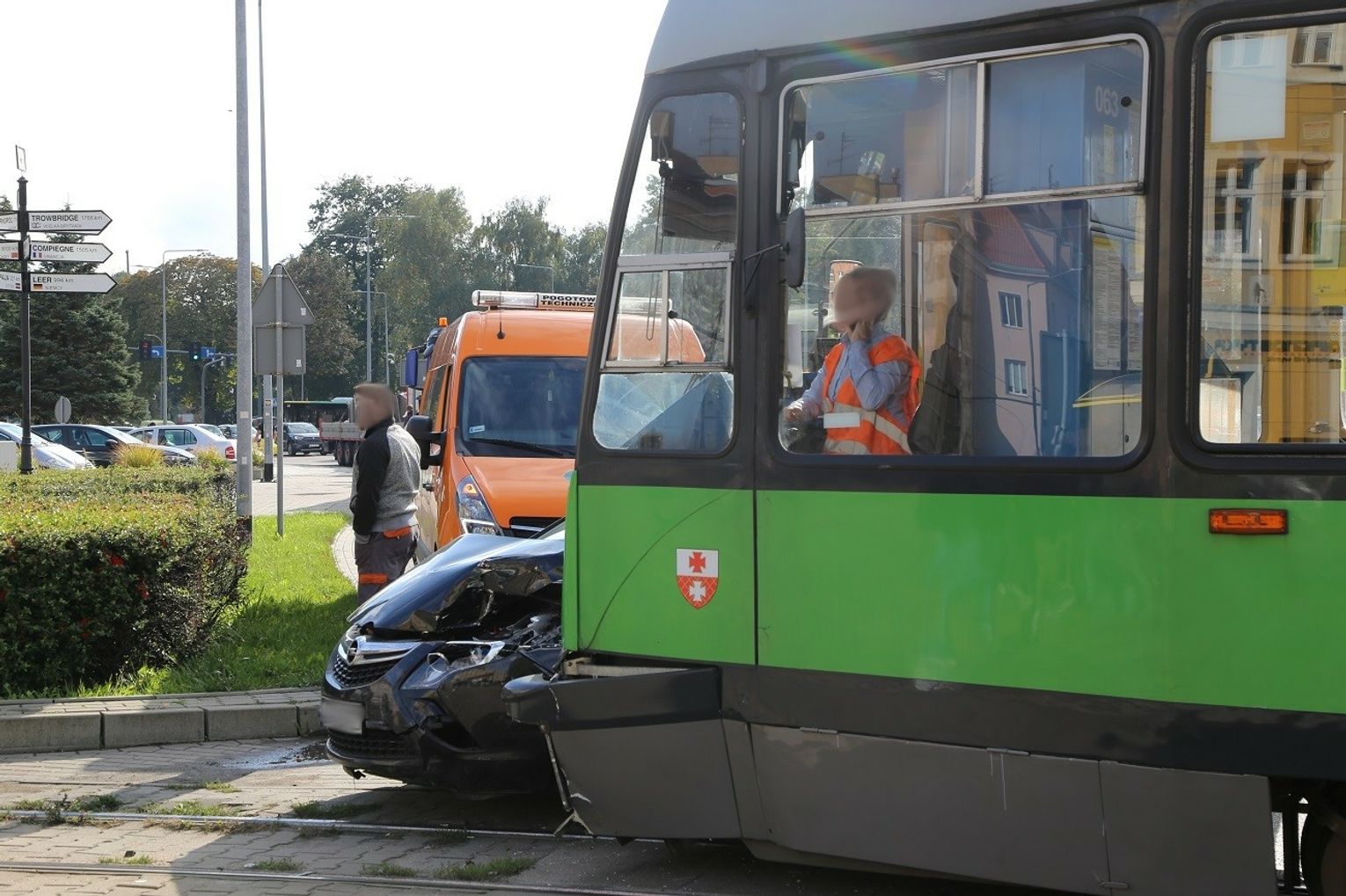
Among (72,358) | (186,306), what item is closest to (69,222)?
(72,358)

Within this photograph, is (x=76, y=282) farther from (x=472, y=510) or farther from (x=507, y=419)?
(x=472, y=510)

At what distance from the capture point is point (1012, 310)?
15.0 feet

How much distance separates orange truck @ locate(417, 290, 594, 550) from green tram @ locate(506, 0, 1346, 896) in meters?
6.13

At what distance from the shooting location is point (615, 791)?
5297 mm

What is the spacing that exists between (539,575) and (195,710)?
283cm

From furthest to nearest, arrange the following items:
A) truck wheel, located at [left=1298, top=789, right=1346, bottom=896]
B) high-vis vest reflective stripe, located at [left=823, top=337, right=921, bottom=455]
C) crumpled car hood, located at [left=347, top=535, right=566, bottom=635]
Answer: crumpled car hood, located at [left=347, top=535, right=566, bottom=635] → high-vis vest reflective stripe, located at [left=823, top=337, right=921, bottom=455] → truck wheel, located at [left=1298, top=789, right=1346, bottom=896]

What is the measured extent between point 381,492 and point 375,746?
3217mm

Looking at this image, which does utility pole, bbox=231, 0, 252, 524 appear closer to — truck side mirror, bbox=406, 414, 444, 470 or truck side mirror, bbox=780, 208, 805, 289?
truck side mirror, bbox=406, 414, 444, 470

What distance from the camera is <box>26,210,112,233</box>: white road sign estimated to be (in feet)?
50.3

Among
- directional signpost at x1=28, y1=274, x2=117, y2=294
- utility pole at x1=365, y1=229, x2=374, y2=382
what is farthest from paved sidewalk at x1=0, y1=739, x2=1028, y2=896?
utility pole at x1=365, y1=229, x2=374, y2=382

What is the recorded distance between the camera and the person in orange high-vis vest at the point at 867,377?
15.8 feet

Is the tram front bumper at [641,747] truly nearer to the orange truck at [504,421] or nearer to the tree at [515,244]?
the orange truck at [504,421]

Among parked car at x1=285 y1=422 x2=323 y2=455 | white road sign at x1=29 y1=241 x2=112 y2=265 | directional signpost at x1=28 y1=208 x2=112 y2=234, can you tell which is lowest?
parked car at x1=285 y1=422 x2=323 y2=455

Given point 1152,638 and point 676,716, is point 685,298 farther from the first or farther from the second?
point 1152,638
